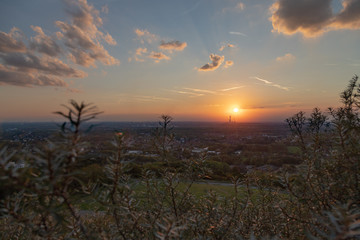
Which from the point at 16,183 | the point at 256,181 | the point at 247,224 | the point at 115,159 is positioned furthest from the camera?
the point at 256,181

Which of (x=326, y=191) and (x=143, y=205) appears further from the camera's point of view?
(x=143, y=205)

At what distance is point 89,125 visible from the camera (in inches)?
53.4

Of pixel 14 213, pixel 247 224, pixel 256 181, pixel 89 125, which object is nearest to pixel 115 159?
pixel 89 125

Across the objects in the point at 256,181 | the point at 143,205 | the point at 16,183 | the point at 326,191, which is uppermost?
the point at 16,183

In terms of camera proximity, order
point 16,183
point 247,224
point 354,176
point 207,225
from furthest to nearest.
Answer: point 247,224 → point 207,225 → point 354,176 → point 16,183

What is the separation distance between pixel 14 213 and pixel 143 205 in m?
2.16

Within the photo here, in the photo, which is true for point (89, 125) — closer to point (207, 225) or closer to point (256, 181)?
point (207, 225)

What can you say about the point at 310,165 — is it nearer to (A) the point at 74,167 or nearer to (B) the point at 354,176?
(B) the point at 354,176

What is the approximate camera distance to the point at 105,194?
1.77 metres

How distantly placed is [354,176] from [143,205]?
3.55 meters

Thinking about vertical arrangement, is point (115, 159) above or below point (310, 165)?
above

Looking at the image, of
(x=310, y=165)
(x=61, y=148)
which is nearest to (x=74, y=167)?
(x=61, y=148)

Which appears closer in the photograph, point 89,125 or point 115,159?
point 89,125

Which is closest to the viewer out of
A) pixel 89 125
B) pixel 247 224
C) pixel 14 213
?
pixel 89 125
